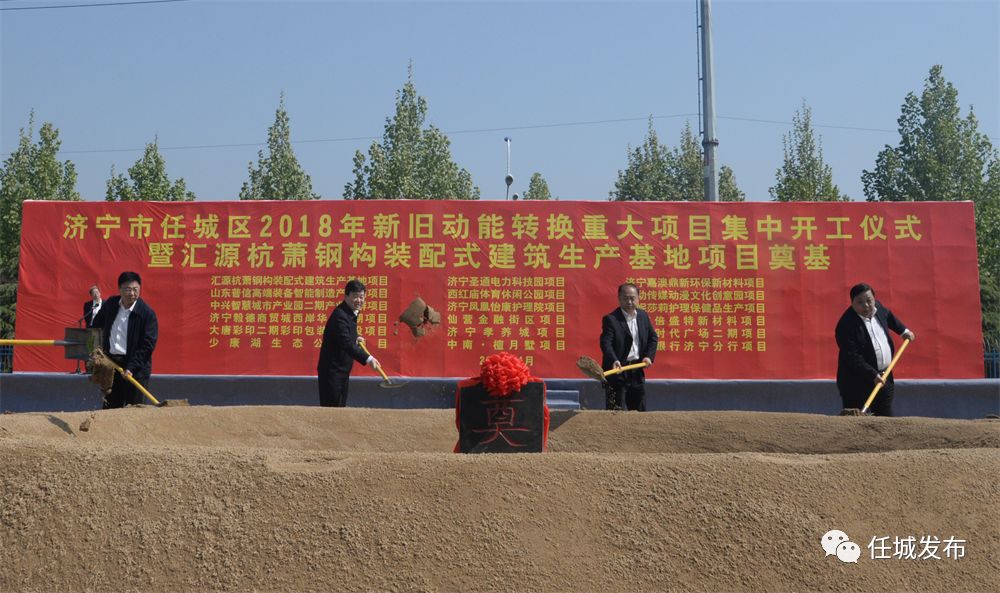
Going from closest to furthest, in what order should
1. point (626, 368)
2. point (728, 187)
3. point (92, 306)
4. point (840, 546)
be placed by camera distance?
point (840, 546)
point (626, 368)
point (92, 306)
point (728, 187)

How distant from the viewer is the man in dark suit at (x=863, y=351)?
7227mm

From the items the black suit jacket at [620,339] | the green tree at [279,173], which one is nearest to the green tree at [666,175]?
the green tree at [279,173]

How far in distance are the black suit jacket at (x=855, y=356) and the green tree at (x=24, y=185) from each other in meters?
21.4

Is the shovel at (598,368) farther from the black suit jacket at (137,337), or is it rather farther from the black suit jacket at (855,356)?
the black suit jacket at (137,337)

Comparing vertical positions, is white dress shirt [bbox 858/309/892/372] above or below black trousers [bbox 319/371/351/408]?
above

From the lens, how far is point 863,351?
23.9 ft

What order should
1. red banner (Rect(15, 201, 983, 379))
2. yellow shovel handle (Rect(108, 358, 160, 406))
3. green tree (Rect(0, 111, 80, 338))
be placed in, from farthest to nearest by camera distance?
green tree (Rect(0, 111, 80, 338)), red banner (Rect(15, 201, 983, 379)), yellow shovel handle (Rect(108, 358, 160, 406))

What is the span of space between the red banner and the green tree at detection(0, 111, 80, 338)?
13315 millimetres

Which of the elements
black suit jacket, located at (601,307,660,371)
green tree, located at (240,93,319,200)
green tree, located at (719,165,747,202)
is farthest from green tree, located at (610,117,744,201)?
black suit jacket, located at (601,307,660,371)

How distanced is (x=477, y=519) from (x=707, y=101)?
1017 centimetres

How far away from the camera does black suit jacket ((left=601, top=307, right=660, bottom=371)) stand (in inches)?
300

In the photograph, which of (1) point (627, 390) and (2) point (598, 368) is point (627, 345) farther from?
(2) point (598, 368)

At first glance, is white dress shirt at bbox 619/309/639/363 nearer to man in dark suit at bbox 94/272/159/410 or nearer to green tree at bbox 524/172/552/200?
man in dark suit at bbox 94/272/159/410

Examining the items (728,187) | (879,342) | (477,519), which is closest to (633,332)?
(879,342)
